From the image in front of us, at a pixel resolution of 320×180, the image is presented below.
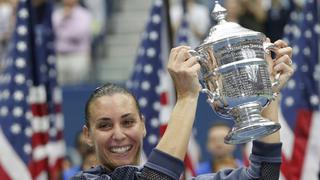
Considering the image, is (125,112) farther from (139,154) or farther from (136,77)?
(136,77)

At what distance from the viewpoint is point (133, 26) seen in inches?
565

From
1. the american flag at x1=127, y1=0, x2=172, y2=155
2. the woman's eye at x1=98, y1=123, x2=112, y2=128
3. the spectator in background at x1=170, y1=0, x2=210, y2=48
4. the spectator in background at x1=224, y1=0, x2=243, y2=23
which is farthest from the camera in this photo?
the spectator in background at x1=170, y1=0, x2=210, y2=48

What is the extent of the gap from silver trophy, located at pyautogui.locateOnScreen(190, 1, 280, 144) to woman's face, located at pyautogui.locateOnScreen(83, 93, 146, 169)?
0.35 metres

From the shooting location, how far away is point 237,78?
490 cm

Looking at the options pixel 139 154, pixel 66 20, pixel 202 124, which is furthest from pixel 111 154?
pixel 66 20

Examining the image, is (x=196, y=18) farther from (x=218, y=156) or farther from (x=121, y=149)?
(x=121, y=149)

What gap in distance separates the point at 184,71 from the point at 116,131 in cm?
49

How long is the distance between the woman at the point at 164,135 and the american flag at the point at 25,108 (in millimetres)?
3302

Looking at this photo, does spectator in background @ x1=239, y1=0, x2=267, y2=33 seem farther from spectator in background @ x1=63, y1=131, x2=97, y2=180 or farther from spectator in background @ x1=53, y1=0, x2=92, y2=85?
spectator in background @ x1=63, y1=131, x2=97, y2=180

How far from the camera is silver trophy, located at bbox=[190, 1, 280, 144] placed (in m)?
4.89

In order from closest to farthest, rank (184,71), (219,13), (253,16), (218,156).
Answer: (184,71)
(219,13)
(218,156)
(253,16)

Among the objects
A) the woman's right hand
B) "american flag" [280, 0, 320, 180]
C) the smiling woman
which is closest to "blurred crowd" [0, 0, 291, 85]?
"american flag" [280, 0, 320, 180]

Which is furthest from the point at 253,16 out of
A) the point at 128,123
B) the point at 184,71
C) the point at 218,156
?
the point at 184,71

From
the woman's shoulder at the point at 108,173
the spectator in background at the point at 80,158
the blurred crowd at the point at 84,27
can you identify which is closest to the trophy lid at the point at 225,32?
the woman's shoulder at the point at 108,173
